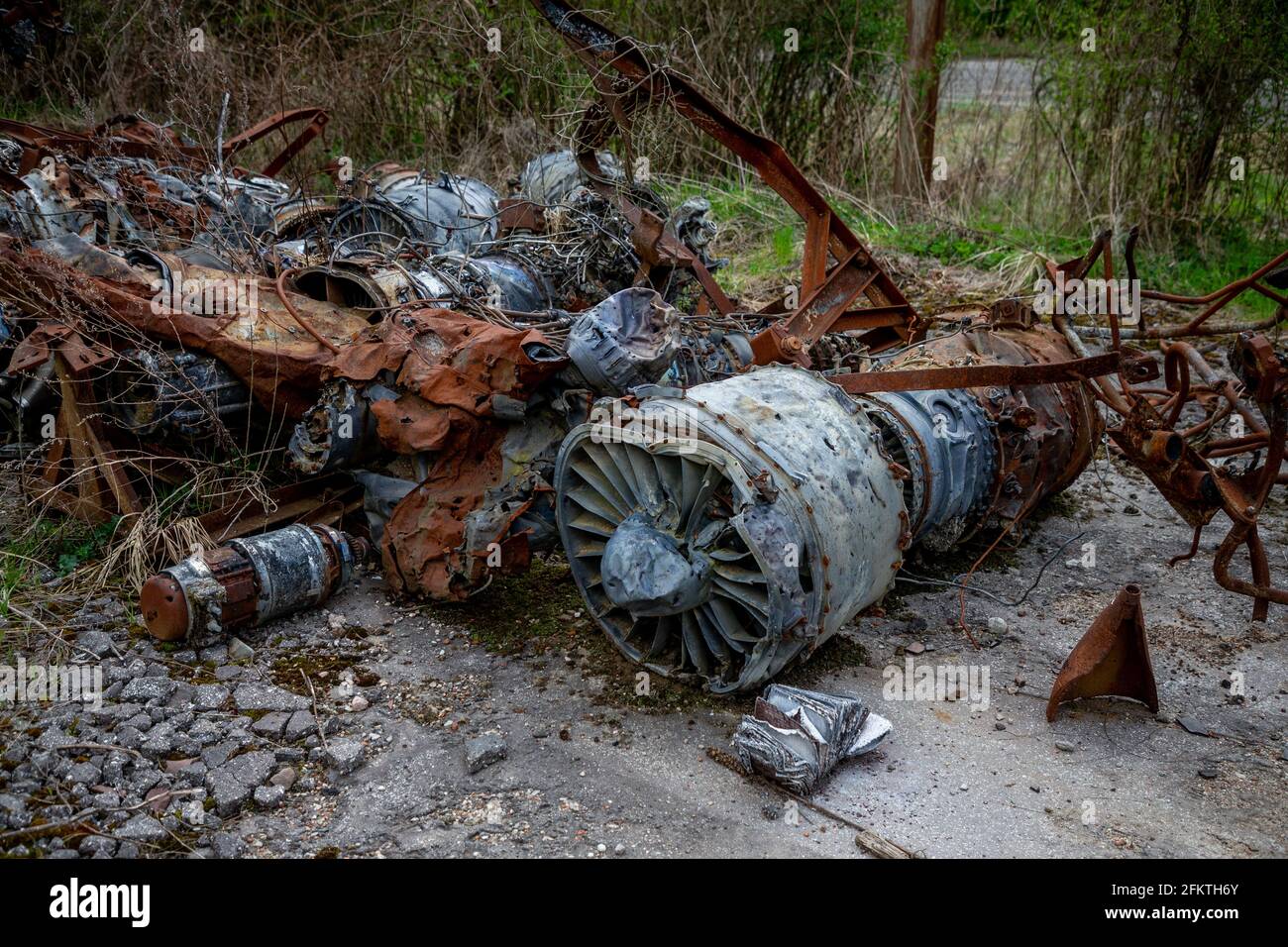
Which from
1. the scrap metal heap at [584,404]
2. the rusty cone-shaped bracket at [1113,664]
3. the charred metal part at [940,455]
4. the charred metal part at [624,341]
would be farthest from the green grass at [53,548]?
the rusty cone-shaped bracket at [1113,664]

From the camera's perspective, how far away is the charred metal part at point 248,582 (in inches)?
145

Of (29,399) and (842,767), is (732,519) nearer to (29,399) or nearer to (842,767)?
(842,767)

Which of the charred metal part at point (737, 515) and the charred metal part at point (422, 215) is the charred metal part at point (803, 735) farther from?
the charred metal part at point (422, 215)

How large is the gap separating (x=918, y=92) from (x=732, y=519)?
7197 mm

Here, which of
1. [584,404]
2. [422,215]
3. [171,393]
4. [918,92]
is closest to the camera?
[584,404]

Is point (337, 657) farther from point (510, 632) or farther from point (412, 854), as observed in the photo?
point (412, 854)

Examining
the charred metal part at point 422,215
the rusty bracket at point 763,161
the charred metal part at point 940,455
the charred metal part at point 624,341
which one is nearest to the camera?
the charred metal part at point 624,341

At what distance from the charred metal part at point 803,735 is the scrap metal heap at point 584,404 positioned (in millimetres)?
145

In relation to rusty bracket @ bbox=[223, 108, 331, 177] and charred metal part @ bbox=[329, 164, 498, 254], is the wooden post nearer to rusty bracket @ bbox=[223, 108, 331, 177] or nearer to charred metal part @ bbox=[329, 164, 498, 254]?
charred metal part @ bbox=[329, 164, 498, 254]

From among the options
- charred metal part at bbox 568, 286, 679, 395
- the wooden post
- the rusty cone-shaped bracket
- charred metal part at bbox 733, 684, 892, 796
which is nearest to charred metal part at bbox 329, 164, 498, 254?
charred metal part at bbox 568, 286, 679, 395

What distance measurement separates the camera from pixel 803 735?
128 inches

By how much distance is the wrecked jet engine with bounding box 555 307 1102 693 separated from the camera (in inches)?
129

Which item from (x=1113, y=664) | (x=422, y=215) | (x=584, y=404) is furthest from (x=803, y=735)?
(x=422, y=215)
